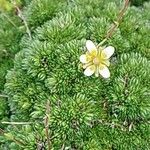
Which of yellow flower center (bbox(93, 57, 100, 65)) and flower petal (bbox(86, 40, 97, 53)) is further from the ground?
flower petal (bbox(86, 40, 97, 53))

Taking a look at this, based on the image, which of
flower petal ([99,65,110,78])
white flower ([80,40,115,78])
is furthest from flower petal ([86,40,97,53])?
flower petal ([99,65,110,78])

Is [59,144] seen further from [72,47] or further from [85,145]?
[72,47]

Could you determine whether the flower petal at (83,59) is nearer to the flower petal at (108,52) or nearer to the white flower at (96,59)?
the white flower at (96,59)

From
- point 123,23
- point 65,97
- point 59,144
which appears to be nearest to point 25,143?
point 59,144

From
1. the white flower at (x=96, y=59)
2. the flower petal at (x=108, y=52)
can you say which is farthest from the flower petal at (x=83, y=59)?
the flower petal at (x=108, y=52)

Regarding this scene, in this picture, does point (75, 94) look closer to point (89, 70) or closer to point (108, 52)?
point (89, 70)

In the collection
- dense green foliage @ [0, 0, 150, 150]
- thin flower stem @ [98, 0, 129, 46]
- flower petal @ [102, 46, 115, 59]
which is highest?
thin flower stem @ [98, 0, 129, 46]

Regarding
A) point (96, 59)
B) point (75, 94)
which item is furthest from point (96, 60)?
point (75, 94)

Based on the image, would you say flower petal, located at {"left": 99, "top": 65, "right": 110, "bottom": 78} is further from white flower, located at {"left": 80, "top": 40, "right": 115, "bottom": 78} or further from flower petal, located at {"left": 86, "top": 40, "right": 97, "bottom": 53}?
flower petal, located at {"left": 86, "top": 40, "right": 97, "bottom": 53}
